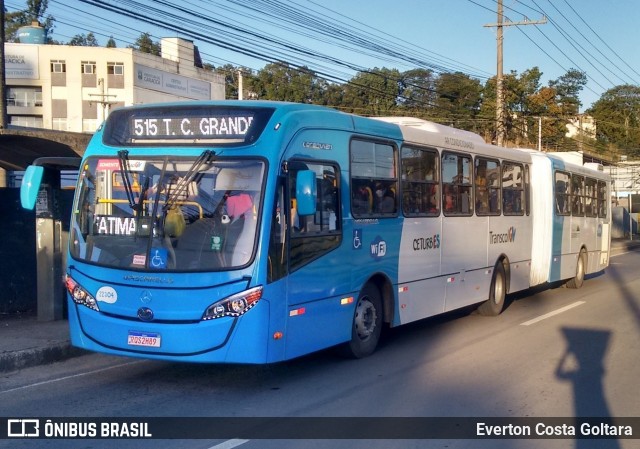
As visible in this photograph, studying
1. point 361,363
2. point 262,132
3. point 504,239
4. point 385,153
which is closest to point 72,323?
point 262,132

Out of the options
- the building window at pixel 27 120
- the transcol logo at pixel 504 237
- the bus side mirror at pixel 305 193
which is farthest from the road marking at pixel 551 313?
the building window at pixel 27 120

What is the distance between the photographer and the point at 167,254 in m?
7.62

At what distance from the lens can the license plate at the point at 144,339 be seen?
24.5 ft

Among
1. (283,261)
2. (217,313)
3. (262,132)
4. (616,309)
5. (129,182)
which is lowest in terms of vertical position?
(616,309)

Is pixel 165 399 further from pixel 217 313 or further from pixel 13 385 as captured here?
pixel 13 385

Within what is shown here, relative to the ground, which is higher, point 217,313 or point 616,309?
point 217,313

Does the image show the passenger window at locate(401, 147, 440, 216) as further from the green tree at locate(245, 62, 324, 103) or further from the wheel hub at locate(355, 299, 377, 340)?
the green tree at locate(245, 62, 324, 103)

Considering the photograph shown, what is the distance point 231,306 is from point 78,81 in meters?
61.0

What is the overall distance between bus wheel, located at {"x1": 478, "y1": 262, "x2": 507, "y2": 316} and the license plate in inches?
308

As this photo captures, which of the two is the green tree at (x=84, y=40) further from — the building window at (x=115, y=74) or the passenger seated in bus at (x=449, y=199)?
the passenger seated in bus at (x=449, y=199)

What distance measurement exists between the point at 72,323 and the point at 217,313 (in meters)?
1.88

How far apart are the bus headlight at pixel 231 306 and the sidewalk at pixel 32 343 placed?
3131 millimetres

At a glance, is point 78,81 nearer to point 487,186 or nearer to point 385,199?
point 487,186

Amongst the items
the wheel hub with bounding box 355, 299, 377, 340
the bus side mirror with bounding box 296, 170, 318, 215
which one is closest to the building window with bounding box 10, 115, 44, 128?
the wheel hub with bounding box 355, 299, 377, 340
